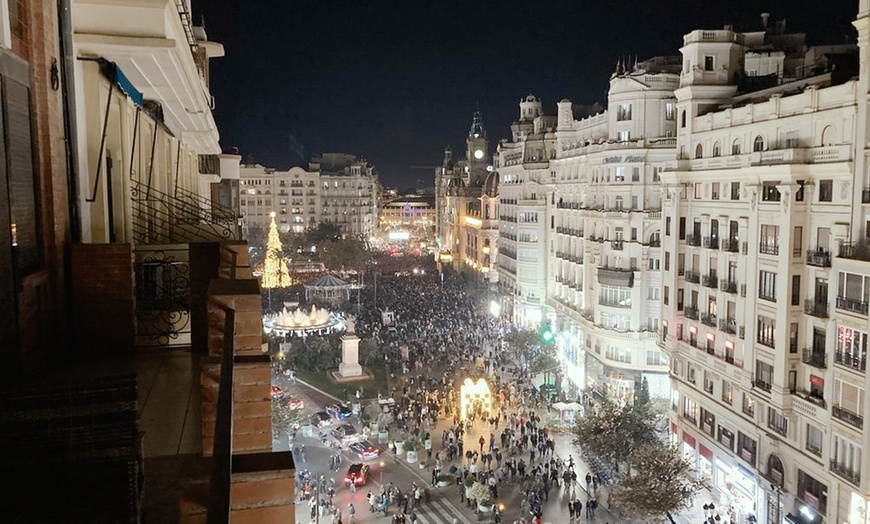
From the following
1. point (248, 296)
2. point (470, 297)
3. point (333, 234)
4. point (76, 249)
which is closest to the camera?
point (248, 296)

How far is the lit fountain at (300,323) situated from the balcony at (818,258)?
3579cm

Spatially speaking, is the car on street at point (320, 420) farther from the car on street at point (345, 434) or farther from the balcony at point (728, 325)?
the balcony at point (728, 325)

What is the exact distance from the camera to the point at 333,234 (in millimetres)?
113375

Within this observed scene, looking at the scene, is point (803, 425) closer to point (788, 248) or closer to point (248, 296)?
point (788, 248)

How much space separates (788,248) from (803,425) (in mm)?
5843

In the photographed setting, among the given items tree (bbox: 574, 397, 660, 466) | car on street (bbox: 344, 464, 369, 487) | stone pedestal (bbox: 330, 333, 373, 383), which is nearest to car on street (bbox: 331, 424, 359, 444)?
car on street (bbox: 344, 464, 369, 487)

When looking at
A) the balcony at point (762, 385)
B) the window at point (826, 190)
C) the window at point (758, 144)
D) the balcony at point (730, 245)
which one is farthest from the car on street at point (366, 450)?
the window at point (826, 190)

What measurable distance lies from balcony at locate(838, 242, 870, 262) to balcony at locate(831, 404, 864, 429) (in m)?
4.53

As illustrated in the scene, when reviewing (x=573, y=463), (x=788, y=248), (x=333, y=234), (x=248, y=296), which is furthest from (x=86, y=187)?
(x=333, y=234)

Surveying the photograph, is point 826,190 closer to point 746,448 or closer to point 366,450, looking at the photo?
point 746,448

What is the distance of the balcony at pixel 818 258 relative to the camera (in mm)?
22312

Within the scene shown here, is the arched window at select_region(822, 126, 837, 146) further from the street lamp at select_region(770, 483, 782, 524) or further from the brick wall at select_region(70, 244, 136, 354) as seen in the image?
the brick wall at select_region(70, 244, 136, 354)

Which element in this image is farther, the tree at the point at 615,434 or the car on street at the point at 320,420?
the car on street at the point at 320,420

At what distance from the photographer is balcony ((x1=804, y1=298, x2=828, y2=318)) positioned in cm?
2247
